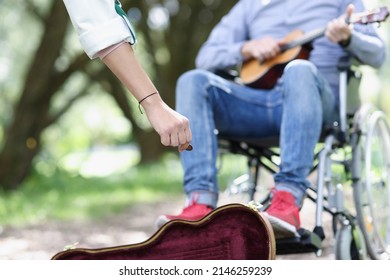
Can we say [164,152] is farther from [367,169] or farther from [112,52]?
[112,52]

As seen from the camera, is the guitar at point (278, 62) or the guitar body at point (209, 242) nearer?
the guitar body at point (209, 242)

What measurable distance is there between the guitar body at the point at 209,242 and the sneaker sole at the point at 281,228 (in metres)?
0.31

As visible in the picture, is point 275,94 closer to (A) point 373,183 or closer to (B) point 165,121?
(A) point 373,183

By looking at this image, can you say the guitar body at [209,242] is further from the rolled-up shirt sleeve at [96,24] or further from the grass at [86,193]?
the grass at [86,193]

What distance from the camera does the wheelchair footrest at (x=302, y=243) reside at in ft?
8.50

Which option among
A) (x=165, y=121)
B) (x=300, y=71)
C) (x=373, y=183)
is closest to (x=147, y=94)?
(x=165, y=121)

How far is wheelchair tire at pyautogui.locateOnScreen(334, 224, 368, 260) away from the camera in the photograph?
2922 millimetres

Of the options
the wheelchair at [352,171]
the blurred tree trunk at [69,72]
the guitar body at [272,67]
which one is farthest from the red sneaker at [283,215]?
the blurred tree trunk at [69,72]

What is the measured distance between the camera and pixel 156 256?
220 cm

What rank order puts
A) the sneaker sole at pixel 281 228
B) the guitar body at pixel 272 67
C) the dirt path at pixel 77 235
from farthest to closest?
the dirt path at pixel 77 235, the guitar body at pixel 272 67, the sneaker sole at pixel 281 228

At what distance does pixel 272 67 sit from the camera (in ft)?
10.6

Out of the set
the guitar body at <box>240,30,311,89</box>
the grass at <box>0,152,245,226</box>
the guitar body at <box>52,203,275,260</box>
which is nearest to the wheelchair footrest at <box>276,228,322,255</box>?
the guitar body at <box>52,203,275,260</box>
